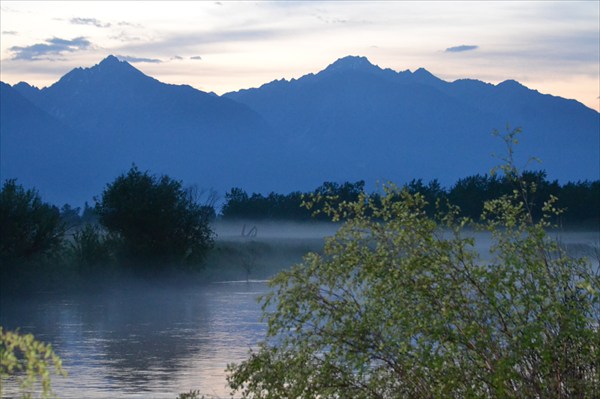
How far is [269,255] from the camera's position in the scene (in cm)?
9019

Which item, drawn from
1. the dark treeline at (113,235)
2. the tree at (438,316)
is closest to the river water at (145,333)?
the dark treeline at (113,235)

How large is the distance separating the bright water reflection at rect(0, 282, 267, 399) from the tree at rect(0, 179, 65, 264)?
9.18 feet

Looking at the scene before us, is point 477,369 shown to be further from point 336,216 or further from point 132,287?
point 132,287

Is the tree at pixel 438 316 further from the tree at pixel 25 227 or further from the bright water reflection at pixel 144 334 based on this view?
the tree at pixel 25 227

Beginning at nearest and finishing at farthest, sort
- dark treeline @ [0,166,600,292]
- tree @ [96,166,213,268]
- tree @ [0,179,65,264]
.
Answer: tree @ [0,179,65,264], dark treeline @ [0,166,600,292], tree @ [96,166,213,268]

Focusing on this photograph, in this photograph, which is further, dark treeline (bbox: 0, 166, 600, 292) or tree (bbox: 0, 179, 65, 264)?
dark treeline (bbox: 0, 166, 600, 292)

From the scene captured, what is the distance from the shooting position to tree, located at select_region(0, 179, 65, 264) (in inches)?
2381

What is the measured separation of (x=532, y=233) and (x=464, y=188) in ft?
272

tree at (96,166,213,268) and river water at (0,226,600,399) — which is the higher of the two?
tree at (96,166,213,268)

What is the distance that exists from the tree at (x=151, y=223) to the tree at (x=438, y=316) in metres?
55.6

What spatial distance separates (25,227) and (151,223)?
938 centimetres

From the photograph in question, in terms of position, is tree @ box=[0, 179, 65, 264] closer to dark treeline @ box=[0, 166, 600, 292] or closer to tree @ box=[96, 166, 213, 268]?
dark treeline @ box=[0, 166, 600, 292]

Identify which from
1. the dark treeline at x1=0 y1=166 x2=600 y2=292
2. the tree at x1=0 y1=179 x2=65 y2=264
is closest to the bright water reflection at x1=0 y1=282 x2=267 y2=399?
the dark treeline at x1=0 y1=166 x2=600 y2=292

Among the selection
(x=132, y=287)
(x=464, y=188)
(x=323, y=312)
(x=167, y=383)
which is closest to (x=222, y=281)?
(x=132, y=287)
